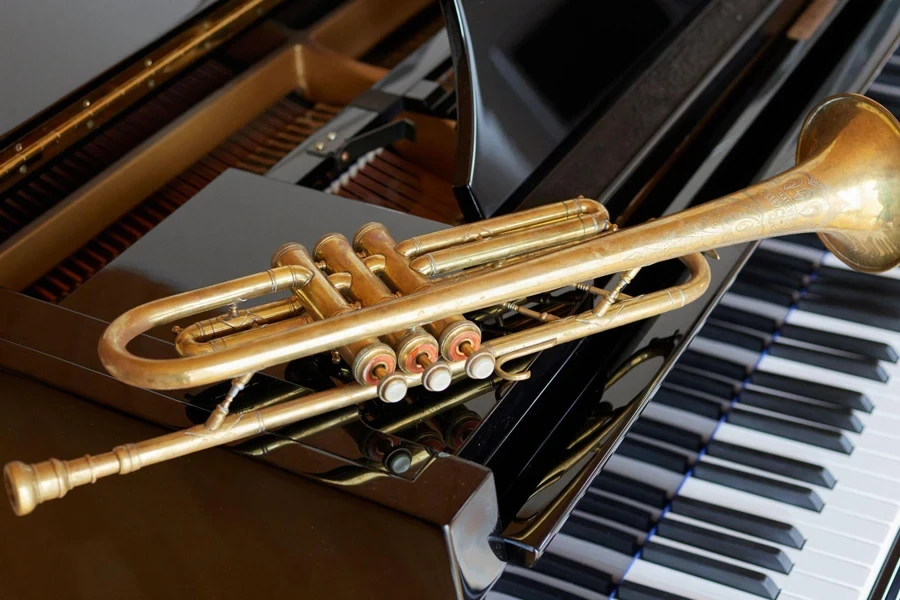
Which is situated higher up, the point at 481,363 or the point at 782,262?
the point at 782,262

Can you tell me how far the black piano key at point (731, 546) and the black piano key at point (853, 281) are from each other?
55cm

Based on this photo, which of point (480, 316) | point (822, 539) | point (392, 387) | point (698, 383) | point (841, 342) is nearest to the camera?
point (392, 387)

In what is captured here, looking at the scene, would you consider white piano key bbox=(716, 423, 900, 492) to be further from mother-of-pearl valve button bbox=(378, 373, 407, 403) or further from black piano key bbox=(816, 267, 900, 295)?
mother-of-pearl valve button bbox=(378, 373, 407, 403)

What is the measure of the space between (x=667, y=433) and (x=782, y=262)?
0.45 m

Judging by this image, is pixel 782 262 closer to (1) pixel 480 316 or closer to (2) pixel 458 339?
(1) pixel 480 316

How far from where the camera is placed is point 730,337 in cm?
160

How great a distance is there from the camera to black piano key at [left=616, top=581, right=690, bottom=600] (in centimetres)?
137

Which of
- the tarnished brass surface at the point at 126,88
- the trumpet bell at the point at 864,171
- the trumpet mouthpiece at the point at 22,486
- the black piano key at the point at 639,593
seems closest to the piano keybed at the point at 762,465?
the black piano key at the point at 639,593

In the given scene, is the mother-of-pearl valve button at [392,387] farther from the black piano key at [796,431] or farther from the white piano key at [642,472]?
the black piano key at [796,431]

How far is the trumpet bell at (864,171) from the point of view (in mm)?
1340

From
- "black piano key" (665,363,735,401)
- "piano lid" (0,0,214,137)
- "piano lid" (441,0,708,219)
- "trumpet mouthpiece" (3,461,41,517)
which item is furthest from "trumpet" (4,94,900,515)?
"piano lid" (0,0,214,137)

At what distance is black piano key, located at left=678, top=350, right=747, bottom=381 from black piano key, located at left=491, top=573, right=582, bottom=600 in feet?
1.43

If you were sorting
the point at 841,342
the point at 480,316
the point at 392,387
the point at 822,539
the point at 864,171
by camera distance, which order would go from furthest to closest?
the point at 841,342
the point at 822,539
the point at 864,171
the point at 480,316
the point at 392,387

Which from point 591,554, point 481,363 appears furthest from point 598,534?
point 481,363
